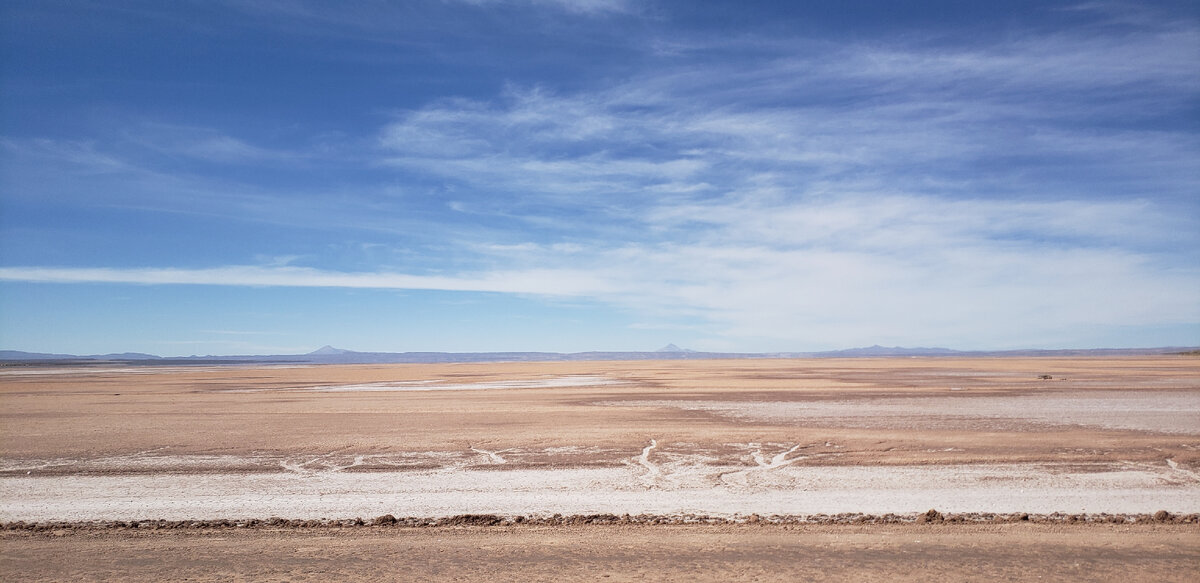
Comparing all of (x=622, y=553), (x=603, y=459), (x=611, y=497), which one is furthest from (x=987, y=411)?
(x=622, y=553)

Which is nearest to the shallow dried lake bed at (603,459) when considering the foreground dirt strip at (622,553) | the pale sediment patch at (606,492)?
the pale sediment patch at (606,492)

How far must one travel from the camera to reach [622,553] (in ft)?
27.4

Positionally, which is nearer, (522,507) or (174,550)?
(174,550)

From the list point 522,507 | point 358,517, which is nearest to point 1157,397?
point 522,507

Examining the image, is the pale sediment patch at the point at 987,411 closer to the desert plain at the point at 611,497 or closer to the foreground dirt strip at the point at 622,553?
the desert plain at the point at 611,497

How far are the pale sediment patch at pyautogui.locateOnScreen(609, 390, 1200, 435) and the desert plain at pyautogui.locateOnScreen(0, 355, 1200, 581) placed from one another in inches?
10.8

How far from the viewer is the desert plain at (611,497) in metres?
8.02

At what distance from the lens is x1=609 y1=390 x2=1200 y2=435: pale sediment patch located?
19.9 m

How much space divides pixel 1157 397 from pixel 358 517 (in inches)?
1222

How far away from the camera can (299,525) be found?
32.1 ft

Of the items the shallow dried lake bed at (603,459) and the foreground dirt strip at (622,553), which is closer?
the foreground dirt strip at (622,553)

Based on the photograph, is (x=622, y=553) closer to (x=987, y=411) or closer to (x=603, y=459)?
(x=603, y=459)

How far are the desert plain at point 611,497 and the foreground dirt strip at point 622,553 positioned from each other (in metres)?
0.04

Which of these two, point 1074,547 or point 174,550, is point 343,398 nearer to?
point 174,550
